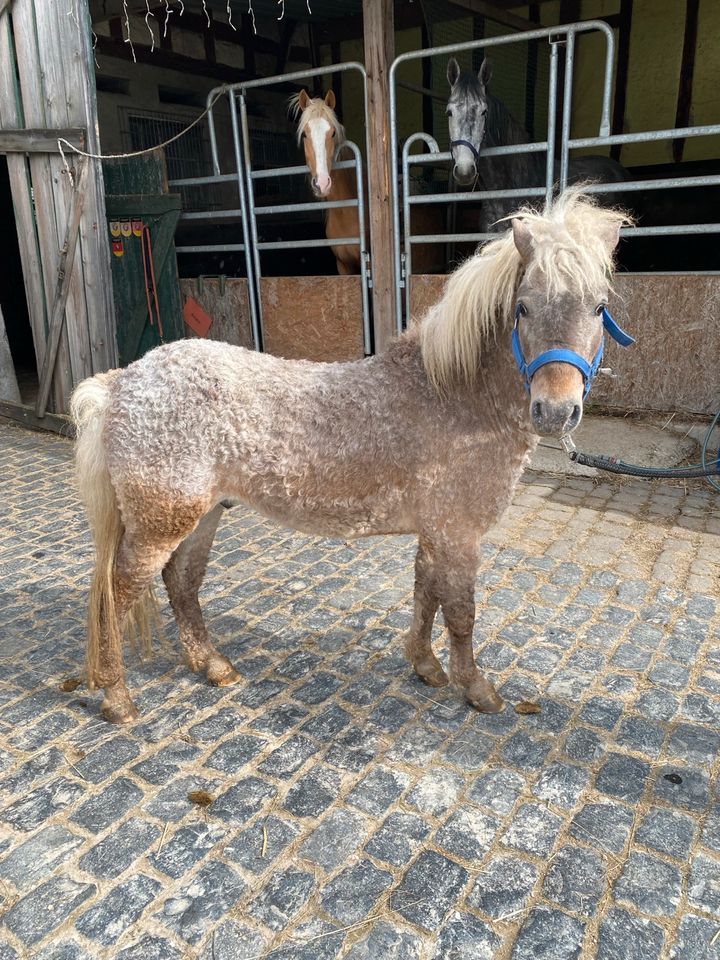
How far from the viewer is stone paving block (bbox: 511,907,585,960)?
1.80 meters

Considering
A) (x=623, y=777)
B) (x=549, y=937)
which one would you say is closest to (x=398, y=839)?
(x=549, y=937)

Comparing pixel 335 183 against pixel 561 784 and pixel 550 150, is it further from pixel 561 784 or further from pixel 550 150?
pixel 561 784

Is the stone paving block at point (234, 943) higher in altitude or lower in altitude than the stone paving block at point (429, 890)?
higher

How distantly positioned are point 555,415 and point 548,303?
0.36 metres

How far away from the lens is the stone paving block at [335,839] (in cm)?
212

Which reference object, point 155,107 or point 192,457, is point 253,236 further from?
point 192,457

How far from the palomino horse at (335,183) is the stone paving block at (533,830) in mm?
5574

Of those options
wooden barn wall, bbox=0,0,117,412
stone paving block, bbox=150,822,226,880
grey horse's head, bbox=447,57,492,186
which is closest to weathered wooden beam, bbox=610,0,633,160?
grey horse's head, bbox=447,57,492,186

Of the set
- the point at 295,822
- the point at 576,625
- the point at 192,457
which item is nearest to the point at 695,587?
the point at 576,625

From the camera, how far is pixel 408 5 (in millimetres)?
8977

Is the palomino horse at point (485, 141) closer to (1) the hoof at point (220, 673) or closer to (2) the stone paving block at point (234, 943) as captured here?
(1) the hoof at point (220, 673)

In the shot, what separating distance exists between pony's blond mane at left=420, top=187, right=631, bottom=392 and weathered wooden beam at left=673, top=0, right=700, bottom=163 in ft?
27.2

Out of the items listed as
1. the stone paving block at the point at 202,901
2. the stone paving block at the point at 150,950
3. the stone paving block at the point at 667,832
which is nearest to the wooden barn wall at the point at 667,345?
the stone paving block at the point at 667,832

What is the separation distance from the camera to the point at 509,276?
2.27 meters
